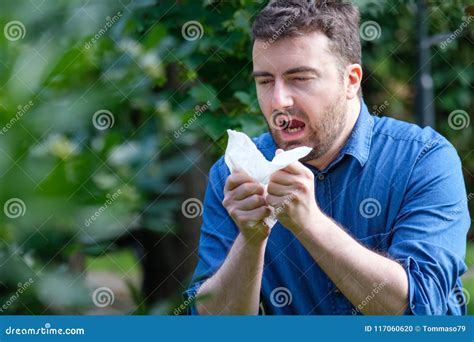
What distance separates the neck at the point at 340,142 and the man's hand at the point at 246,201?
0.42 metres

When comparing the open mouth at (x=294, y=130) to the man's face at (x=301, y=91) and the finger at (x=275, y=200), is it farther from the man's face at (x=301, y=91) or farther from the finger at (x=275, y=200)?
the finger at (x=275, y=200)

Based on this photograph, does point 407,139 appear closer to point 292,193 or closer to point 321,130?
point 321,130

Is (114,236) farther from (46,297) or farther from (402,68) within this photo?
(402,68)

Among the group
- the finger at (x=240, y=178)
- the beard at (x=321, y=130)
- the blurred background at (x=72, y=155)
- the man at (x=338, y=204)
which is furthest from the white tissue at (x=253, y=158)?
the blurred background at (x=72, y=155)

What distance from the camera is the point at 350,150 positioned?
211 cm

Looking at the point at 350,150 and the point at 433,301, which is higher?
the point at 350,150

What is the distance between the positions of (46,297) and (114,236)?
0.25ft

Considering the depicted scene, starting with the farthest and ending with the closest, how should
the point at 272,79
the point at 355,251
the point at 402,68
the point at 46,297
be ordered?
the point at 402,68 < the point at 272,79 < the point at 355,251 < the point at 46,297

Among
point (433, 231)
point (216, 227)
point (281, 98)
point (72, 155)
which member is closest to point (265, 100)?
point (281, 98)

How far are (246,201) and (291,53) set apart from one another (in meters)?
0.50

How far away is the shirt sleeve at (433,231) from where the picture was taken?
190 centimetres

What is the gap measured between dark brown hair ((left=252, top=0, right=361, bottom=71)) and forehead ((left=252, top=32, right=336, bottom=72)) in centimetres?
1

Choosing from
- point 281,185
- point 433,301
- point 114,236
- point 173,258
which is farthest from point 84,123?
point 173,258

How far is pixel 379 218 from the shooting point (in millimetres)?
2037
